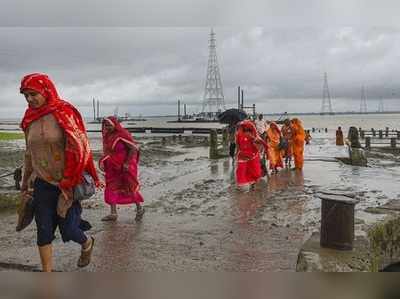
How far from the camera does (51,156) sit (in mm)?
3061

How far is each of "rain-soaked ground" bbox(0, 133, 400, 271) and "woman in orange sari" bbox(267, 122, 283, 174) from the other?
81 cm

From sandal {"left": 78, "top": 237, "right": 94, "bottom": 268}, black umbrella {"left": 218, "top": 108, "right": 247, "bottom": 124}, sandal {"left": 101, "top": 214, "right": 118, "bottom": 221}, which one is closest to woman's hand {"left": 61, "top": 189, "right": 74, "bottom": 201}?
sandal {"left": 78, "top": 237, "right": 94, "bottom": 268}

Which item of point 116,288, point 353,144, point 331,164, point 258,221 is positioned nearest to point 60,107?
point 116,288

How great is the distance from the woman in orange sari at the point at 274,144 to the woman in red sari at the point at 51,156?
8108 millimetres

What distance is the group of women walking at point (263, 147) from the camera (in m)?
8.35

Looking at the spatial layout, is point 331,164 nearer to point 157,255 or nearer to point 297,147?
point 297,147

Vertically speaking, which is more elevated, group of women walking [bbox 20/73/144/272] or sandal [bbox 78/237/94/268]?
group of women walking [bbox 20/73/144/272]

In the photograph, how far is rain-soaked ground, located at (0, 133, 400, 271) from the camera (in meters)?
3.99

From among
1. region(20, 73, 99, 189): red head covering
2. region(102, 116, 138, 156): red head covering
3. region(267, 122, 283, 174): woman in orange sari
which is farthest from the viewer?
region(267, 122, 283, 174): woman in orange sari

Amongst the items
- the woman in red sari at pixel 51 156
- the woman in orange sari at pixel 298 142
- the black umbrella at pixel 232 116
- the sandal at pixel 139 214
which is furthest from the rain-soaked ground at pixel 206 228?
the black umbrella at pixel 232 116

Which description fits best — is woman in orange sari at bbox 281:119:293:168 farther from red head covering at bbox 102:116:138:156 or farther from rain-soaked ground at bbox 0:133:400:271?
red head covering at bbox 102:116:138:156

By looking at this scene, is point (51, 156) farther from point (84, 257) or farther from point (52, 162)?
point (84, 257)

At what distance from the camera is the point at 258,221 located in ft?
18.9

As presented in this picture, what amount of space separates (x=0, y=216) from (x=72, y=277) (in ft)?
17.7
